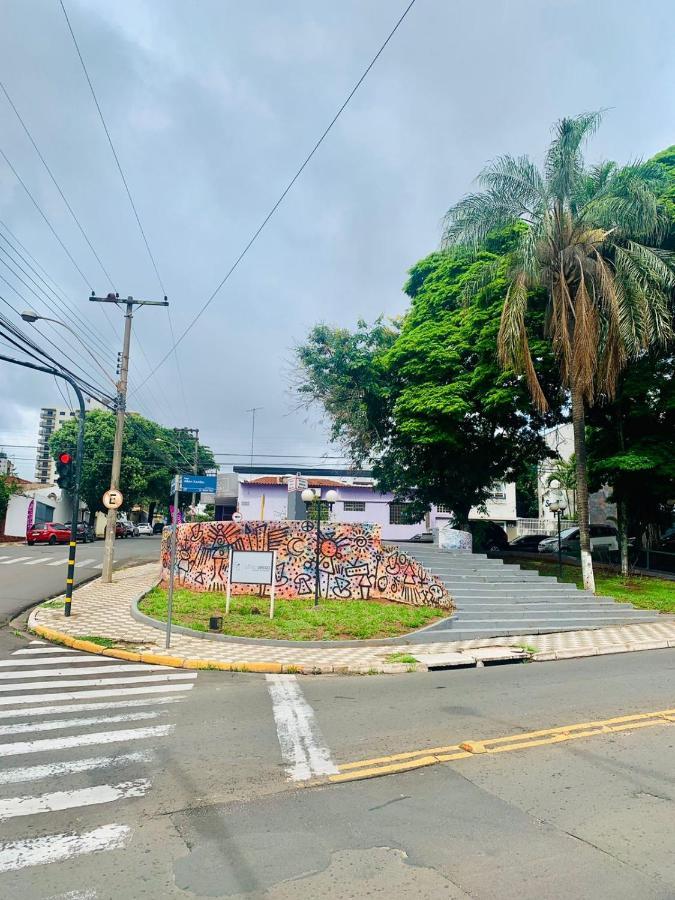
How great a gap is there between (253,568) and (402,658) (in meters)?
4.19

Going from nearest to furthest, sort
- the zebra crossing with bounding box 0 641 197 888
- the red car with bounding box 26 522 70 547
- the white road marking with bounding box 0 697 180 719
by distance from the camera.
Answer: the zebra crossing with bounding box 0 641 197 888 → the white road marking with bounding box 0 697 180 719 → the red car with bounding box 26 522 70 547

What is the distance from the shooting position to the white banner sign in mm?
12914

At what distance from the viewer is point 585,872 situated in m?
3.47

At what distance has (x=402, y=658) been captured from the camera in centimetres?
1023

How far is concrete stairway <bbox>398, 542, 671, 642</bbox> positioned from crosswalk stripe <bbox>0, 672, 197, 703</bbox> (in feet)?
16.3

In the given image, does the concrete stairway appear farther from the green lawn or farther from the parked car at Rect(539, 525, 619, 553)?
the parked car at Rect(539, 525, 619, 553)

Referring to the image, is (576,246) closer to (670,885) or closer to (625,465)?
(625,465)

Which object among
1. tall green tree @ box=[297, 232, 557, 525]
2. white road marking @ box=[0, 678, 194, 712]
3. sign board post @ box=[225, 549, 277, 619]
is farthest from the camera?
tall green tree @ box=[297, 232, 557, 525]

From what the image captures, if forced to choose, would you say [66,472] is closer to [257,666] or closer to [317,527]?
[317,527]

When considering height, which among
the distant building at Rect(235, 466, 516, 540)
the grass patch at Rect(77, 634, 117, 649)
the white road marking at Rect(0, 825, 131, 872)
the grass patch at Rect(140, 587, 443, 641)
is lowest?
the white road marking at Rect(0, 825, 131, 872)

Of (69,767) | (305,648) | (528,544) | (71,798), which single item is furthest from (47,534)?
(71,798)

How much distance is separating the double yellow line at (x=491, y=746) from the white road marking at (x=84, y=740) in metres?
2.17

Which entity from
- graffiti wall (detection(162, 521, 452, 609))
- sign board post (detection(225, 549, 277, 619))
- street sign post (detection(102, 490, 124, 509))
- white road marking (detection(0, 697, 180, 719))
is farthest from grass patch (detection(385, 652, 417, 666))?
street sign post (detection(102, 490, 124, 509))

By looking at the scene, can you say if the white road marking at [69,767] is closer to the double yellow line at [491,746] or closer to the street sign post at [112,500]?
the double yellow line at [491,746]
